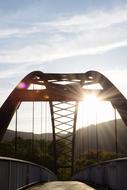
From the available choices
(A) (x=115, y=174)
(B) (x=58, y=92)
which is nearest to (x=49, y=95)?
(B) (x=58, y=92)

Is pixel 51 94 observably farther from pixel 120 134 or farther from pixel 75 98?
pixel 120 134

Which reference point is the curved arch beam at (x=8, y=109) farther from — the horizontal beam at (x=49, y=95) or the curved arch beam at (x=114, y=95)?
the curved arch beam at (x=114, y=95)

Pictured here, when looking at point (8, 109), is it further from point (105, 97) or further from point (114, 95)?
point (114, 95)

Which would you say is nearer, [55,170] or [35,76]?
[35,76]

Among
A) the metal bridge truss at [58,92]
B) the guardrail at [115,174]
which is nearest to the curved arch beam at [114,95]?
the metal bridge truss at [58,92]

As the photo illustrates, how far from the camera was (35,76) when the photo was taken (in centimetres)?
4384

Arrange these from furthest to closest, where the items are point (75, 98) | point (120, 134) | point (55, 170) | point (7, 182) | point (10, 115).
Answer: point (120, 134)
point (55, 170)
point (75, 98)
point (10, 115)
point (7, 182)

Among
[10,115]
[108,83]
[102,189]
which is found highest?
[108,83]

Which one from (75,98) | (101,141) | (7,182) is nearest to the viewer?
(7,182)

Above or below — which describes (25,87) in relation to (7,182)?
above

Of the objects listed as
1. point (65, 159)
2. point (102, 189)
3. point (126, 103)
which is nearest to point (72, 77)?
point (126, 103)

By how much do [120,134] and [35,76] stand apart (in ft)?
440

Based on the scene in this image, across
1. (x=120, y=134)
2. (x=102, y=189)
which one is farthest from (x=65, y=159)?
(x=120, y=134)

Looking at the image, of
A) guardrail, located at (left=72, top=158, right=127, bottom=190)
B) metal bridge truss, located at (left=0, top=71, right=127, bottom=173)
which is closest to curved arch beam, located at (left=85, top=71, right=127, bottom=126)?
A: metal bridge truss, located at (left=0, top=71, right=127, bottom=173)
